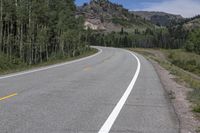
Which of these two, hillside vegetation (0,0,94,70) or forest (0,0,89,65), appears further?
forest (0,0,89,65)

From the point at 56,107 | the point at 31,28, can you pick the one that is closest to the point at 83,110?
the point at 56,107

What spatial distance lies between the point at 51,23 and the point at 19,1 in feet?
39.8

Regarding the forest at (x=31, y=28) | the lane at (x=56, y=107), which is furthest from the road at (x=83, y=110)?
the forest at (x=31, y=28)

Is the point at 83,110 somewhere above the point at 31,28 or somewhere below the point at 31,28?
below

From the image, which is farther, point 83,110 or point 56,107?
point 56,107

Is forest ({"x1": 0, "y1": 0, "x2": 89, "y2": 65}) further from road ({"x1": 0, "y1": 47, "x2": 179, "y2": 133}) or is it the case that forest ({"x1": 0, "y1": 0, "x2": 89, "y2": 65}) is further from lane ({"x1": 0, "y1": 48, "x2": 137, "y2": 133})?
road ({"x1": 0, "y1": 47, "x2": 179, "y2": 133})

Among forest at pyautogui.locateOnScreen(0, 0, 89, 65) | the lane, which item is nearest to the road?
the lane

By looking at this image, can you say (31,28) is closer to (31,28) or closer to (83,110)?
(31,28)

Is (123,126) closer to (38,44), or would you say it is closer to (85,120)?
(85,120)

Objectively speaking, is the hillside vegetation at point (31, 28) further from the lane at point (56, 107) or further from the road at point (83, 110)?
the road at point (83, 110)

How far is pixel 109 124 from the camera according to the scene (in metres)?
8.09

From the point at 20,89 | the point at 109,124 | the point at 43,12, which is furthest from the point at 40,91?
the point at 43,12

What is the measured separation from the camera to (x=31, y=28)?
60.4 meters

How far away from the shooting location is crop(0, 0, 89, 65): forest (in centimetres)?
5734
